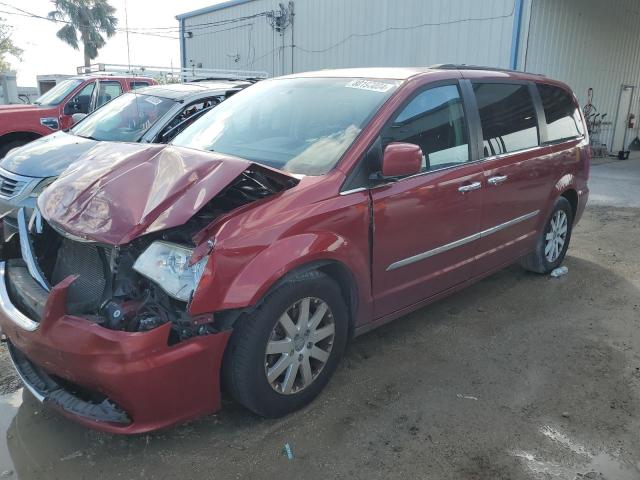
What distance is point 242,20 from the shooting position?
60.4ft

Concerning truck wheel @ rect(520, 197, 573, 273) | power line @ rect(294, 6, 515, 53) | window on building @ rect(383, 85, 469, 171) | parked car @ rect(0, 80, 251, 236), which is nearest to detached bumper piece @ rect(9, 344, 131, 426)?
window on building @ rect(383, 85, 469, 171)

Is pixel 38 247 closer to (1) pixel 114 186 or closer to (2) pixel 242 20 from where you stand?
(1) pixel 114 186

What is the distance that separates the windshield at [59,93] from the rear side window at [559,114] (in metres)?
7.55

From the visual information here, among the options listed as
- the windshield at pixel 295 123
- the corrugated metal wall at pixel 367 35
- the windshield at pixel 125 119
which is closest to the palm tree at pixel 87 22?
the corrugated metal wall at pixel 367 35

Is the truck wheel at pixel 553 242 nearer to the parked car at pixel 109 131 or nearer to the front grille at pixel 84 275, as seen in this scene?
the front grille at pixel 84 275

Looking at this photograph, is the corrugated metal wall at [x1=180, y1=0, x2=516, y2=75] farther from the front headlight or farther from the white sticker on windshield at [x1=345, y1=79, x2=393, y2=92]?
the front headlight

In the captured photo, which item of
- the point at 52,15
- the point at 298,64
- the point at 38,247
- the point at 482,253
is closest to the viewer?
the point at 38,247

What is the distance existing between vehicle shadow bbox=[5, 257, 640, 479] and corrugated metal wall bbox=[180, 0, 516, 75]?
30.5ft

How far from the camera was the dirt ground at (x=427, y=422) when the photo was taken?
2496 mm

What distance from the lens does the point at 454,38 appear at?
488 inches

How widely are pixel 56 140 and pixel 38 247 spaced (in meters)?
3.48

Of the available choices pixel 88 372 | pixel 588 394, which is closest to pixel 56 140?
pixel 88 372

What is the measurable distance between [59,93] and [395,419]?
8543 millimetres

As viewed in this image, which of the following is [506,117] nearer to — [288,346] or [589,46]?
[288,346]
